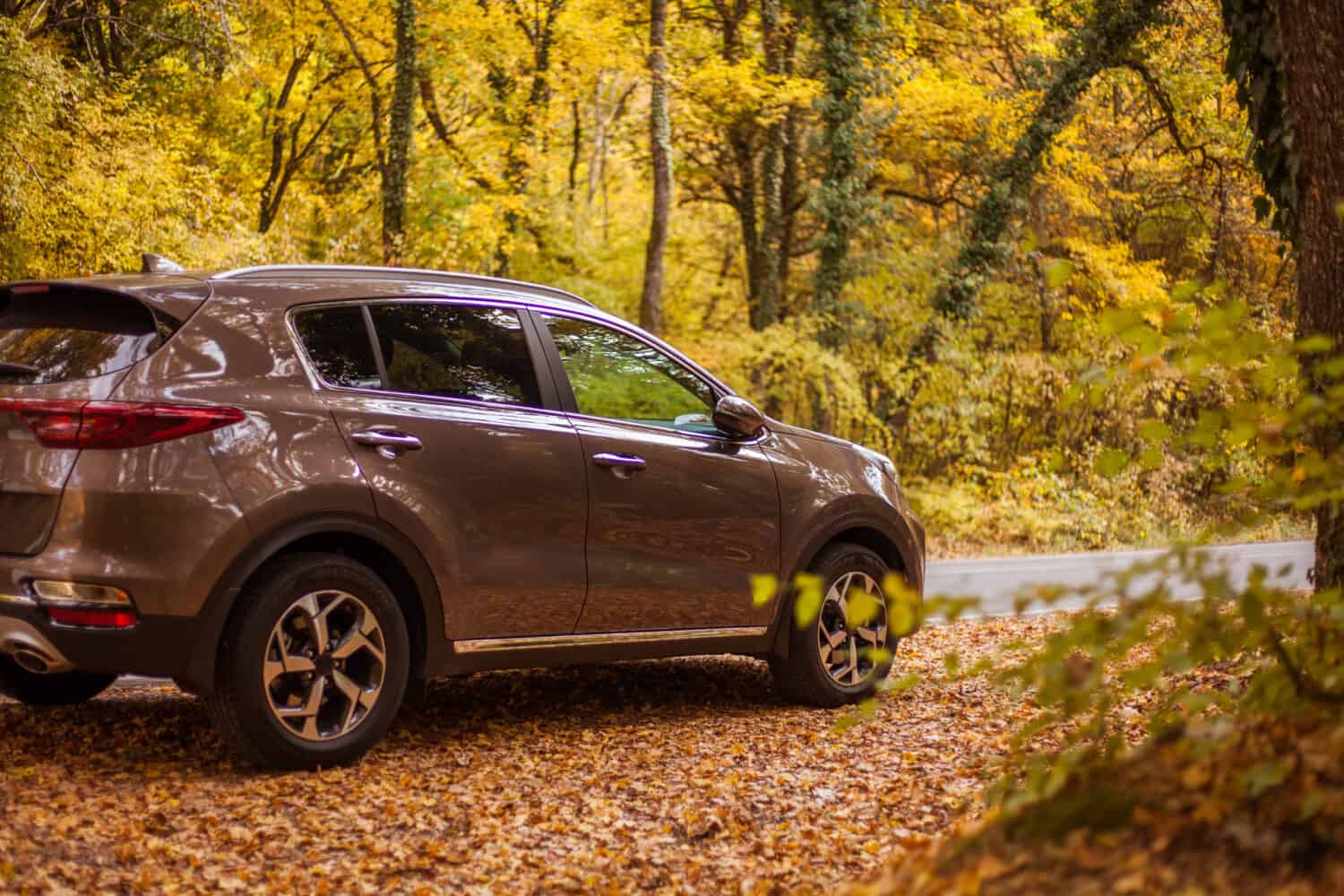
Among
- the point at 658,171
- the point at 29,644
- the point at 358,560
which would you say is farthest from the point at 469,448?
the point at 658,171

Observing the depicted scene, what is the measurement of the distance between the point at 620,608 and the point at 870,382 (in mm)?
15855

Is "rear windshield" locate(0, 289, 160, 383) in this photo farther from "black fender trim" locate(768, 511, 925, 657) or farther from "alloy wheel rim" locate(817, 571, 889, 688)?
"alloy wheel rim" locate(817, 571, 889, 688)

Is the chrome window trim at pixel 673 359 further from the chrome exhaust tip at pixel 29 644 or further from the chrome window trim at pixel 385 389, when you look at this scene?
the chrome exhaust tip at pixel 29 644

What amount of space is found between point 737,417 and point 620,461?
73 cm

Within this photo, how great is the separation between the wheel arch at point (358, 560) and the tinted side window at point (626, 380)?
3.81ft

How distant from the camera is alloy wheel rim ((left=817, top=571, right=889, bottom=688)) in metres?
7.27

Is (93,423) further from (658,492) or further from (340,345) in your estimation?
(658,492)

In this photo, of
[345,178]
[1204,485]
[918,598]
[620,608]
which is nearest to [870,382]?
[1204,485]

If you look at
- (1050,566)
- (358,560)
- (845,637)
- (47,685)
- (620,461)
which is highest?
(620,461)

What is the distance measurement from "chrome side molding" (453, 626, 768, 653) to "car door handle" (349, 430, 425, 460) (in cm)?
83

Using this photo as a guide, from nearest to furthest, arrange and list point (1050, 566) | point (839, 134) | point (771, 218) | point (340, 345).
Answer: point (340, 345), point (1050, 566), point (839, 134), point (771, 218)

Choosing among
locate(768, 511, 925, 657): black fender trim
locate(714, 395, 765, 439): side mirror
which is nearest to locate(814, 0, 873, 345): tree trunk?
locate(768, 511, 925, 657): black fender trim

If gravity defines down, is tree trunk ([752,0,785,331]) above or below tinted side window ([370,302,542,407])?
above

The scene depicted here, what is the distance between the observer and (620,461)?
6.43 meters
